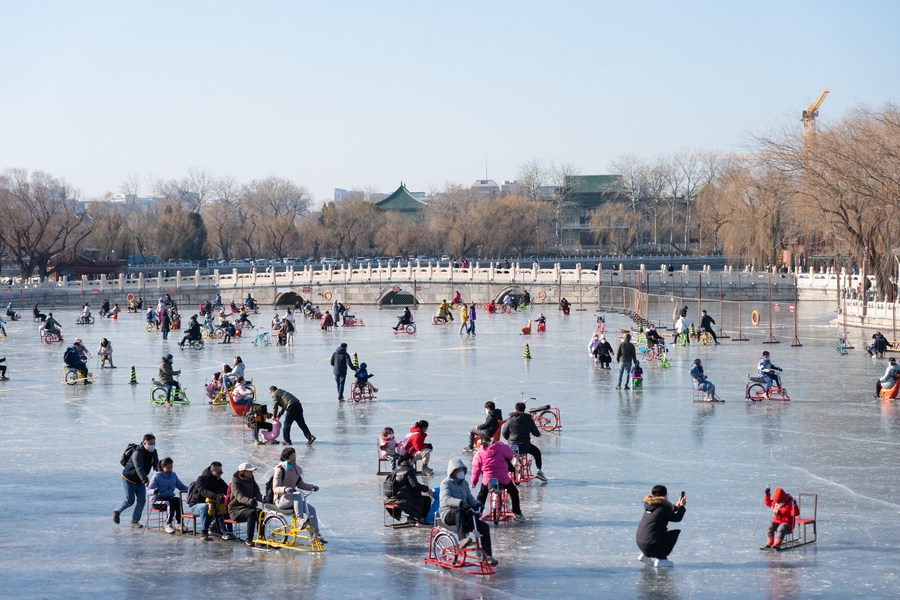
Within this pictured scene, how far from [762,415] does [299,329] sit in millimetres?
29918

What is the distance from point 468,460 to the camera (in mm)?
18797

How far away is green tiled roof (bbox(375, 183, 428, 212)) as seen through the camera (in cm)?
14812

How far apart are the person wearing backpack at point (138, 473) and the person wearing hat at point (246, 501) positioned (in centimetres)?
142

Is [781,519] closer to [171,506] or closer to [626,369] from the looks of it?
[171,506]

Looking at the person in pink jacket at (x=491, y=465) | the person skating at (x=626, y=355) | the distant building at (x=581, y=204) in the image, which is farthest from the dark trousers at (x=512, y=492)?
the distant building at (x=581, y=204)

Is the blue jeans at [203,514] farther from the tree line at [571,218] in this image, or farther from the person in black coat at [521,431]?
the tree line at [571,218]

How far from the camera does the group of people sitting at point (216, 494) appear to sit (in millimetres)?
13609

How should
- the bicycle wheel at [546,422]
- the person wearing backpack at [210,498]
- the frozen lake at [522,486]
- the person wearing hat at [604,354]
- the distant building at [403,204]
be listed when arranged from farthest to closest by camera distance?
1. the distant building at [403,204]
2. the person wearing hat at [604,354]
3. the bicycle wheel at [546,422]
4. the person wearing backpack at [210,498]
5. the frozen lake at [522,486]

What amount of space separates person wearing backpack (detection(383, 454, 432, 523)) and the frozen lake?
0.28 m

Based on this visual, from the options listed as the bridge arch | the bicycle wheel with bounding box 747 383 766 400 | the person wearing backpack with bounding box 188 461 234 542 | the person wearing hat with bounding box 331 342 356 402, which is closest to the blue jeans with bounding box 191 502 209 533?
the person wearing backpack with bounding box 188 461 234 542

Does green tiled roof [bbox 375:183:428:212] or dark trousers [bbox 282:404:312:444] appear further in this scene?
green tiled roof [bbox 375:183:428:212]

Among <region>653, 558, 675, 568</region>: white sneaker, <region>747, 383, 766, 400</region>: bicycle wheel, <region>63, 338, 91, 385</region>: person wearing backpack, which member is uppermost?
<region>63, 338, 91, 385</region>: person wearing backpack

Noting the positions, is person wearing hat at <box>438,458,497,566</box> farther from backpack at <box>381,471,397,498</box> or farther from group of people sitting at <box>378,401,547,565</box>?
backpack at <box>381,471,397,498</box>

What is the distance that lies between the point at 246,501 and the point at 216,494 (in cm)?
52
